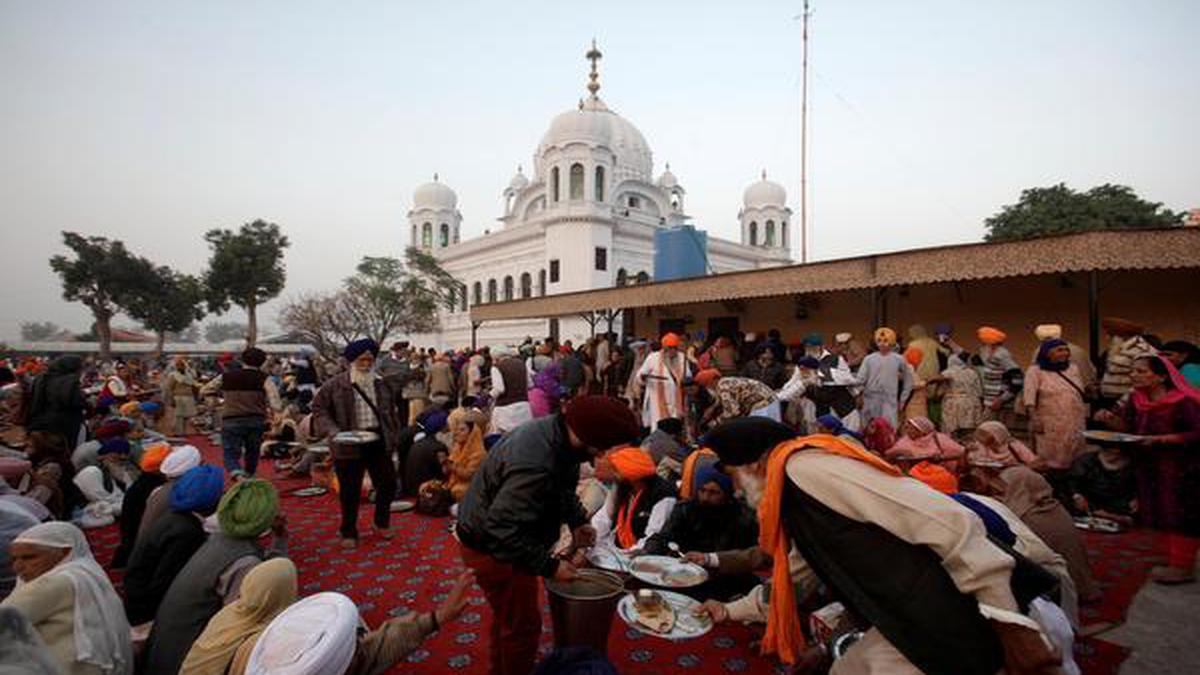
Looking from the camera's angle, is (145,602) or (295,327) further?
(295,327)

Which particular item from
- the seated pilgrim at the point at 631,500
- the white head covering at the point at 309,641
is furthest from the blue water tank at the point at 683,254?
the white head covering at the point at 309,641

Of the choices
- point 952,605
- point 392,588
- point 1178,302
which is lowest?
point 392,588

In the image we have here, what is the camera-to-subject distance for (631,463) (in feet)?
12.5

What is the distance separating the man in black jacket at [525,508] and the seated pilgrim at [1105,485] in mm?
4969

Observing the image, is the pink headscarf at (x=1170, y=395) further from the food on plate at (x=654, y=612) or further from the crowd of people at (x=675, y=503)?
the food on plate at (x=654, y=612)

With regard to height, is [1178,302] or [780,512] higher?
[1178,302]

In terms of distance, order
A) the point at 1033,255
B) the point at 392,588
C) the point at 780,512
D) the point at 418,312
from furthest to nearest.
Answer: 1. the point at 418,312
2. the point at 1033,255
3. the point at 392,588
4. the point at 780,512

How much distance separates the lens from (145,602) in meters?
2.73

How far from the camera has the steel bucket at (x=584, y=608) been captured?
2262 mm

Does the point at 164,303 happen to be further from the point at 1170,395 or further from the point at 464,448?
the point at 1170,395

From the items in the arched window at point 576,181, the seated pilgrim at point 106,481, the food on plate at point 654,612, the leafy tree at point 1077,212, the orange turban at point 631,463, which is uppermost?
the arched window at point 576,181

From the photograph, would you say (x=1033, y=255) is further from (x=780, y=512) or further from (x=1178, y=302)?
(x=780, y=512)

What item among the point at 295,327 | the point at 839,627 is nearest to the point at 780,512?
the point at 839,627

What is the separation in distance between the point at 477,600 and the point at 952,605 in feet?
9.22
